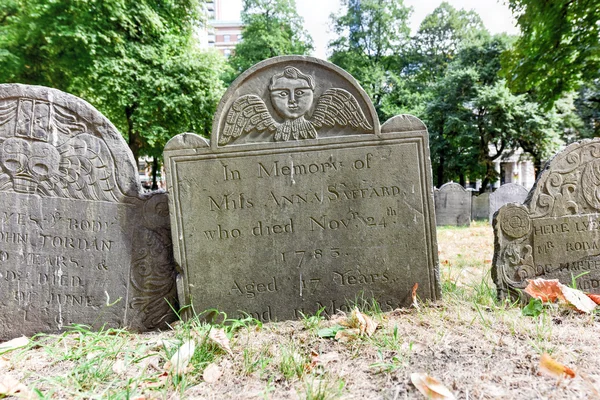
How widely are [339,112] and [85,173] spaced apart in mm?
2151

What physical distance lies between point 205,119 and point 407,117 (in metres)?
11.5

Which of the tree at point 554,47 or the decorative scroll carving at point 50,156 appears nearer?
the decorative scroll carving at point 50,156

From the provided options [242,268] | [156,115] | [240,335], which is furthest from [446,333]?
[156,115]

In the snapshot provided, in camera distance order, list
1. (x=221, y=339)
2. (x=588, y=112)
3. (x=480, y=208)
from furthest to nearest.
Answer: (x=588, y=112) < (x=480, y=208) < (x=221, y=339)

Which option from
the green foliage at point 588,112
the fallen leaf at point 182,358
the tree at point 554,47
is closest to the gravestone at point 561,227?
the fallen leaf at point 182,358

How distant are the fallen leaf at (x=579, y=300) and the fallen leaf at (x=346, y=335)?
1657 millimetres

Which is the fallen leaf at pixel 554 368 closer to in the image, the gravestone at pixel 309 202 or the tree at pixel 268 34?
the gravestone at pixel 309 202

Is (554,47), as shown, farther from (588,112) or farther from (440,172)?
(588,112)

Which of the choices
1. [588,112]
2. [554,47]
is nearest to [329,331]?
[554,47]

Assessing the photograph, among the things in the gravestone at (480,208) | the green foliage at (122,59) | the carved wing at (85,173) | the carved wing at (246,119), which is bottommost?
the gravestone at (480,208)

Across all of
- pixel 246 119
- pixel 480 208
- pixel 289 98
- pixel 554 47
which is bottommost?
pixel 480 208

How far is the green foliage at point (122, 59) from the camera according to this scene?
32.4 feet

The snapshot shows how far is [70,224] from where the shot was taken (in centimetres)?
295

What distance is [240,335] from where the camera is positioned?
8.43 feet
